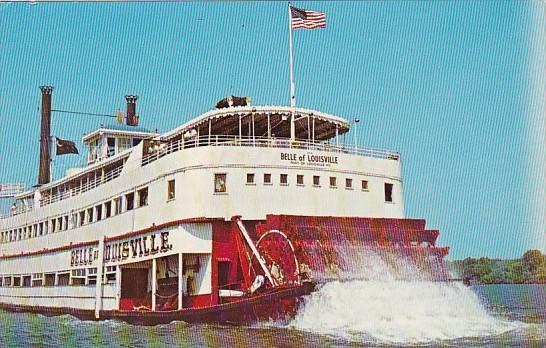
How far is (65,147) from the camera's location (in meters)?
14.9

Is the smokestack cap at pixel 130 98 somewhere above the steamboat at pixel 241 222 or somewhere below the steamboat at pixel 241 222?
above

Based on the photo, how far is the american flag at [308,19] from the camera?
32.0 feet

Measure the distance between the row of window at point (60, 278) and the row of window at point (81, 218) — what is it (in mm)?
782

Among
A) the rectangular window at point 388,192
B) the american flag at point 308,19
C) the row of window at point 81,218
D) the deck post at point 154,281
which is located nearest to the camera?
the american flag at point 308,19

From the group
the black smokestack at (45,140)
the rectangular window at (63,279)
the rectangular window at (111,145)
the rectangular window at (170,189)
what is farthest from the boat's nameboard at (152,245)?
the black smokestack at (45,140)

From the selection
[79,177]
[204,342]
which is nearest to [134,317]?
[204,342]

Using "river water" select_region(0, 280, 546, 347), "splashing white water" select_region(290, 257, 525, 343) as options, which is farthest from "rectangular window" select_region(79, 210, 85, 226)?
"splashing white water" select_region(290, 257, 525, 343)

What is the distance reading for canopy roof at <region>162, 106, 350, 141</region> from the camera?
1000 cm

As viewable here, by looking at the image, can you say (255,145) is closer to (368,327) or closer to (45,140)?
(368,327)

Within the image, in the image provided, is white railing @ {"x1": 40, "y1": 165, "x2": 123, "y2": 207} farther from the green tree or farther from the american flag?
the green tree

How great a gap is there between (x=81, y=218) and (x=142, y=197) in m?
2.50

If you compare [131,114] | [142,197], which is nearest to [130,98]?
[131,114]

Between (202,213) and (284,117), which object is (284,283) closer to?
(202,213)

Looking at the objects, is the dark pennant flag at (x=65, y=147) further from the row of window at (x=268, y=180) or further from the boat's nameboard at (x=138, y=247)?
the row of window at (x=268, y=180)
